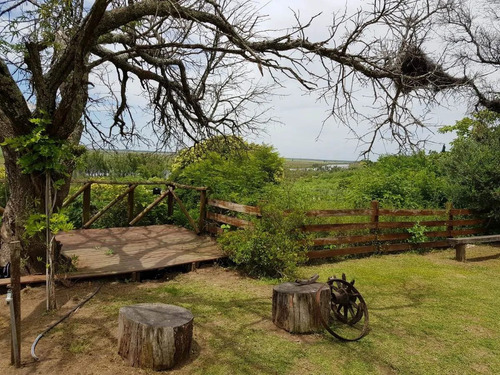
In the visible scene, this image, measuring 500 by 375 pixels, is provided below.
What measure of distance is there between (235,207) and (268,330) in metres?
3.68

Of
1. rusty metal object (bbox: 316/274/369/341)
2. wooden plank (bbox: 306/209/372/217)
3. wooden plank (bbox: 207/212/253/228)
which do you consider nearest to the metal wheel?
rusty metal object (bbox: 316/274/369/341)

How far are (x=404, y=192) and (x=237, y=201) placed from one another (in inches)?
243

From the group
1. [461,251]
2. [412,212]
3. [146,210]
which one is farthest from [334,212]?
[146,210]

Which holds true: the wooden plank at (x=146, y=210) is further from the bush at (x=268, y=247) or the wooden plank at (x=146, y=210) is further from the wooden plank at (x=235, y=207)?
the bush at (x=268, y=247)

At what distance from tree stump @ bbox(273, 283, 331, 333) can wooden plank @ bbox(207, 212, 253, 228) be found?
2.82 metres

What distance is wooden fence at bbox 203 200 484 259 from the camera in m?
8.09

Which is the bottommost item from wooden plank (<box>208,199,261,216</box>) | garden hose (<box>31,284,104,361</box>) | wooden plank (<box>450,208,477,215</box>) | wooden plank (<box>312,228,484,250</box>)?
garden hose (<box>31,284,104,361</box>)

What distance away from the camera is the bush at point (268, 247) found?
22.1ft

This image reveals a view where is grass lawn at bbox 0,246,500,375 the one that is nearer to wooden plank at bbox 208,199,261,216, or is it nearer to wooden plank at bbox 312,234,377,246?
wooden plank at bbox 312,234,377,246

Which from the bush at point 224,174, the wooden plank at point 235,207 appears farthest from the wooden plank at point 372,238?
the bush at point 224,174

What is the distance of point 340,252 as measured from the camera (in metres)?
8.43

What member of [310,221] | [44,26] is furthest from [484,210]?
[44,26]

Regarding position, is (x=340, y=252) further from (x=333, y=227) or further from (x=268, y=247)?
(x=268, y=247)

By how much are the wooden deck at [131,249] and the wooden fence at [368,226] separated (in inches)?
30.0
